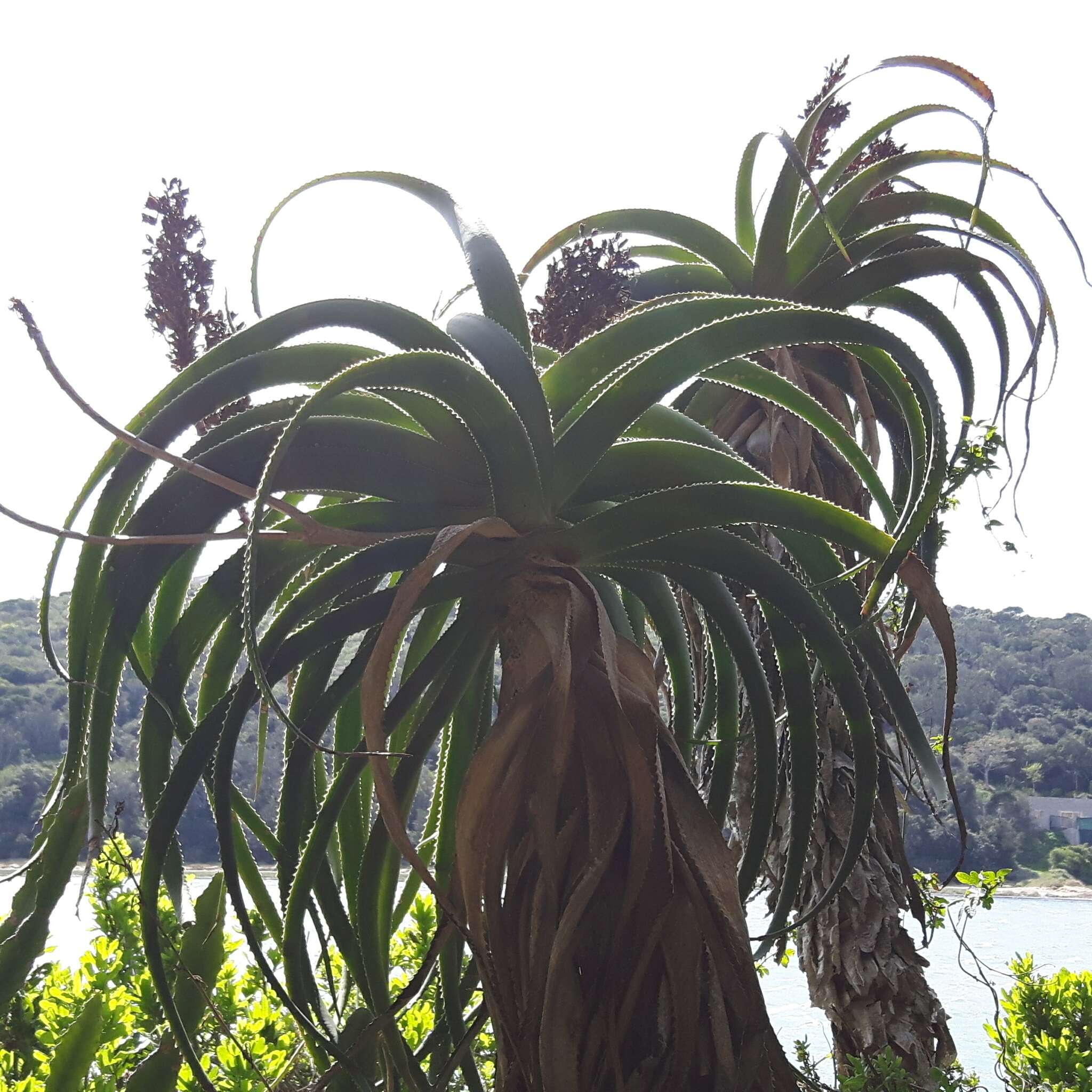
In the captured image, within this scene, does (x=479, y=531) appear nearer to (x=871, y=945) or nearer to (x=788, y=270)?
(x=788, y=270)

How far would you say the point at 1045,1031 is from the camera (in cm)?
226

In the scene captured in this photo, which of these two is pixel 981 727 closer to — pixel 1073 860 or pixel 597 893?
pixel 597 893

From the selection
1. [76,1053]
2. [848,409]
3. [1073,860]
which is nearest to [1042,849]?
[1073,860]

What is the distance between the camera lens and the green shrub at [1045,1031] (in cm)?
194

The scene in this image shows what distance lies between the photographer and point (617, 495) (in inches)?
37.1

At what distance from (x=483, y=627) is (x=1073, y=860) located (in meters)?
13.9

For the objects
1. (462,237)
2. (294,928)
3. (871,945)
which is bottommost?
(871,945)

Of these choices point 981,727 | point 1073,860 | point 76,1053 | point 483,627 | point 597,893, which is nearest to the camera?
point 597,893

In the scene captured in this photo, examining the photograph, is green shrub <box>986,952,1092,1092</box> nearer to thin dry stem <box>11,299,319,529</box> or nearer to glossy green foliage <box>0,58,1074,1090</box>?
glossy green foliage <box>0,58,1074,1090</box>

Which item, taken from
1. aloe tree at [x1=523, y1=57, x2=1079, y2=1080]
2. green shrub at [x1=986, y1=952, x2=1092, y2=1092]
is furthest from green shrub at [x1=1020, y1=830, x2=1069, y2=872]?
aloe tree at [x1=523, y1=57, x2=1079, y2=1080]

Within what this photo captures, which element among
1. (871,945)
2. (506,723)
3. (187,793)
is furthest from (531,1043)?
(871,945)

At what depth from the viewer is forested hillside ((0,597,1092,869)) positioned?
7477mm

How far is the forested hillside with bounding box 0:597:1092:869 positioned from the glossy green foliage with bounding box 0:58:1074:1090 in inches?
205

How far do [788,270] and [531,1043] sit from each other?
129 centimetres
